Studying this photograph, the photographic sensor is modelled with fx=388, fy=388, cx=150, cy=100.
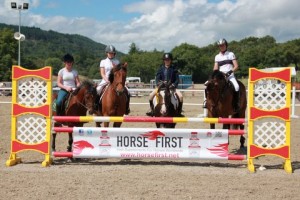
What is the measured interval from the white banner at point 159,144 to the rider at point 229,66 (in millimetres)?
2078

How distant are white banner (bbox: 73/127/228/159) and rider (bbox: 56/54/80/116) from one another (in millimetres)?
1599

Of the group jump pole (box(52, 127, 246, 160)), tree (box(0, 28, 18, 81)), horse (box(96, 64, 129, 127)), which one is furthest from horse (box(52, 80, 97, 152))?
tree (box(0, 28, 18, 81))

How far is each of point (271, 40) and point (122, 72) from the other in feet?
337

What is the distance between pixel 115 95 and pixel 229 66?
297cm

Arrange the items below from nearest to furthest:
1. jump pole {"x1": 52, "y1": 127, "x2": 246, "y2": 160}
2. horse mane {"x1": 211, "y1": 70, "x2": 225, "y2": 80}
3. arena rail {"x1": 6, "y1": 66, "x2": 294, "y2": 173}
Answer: arena rail {"x1": 6, "y1": 66, "x2": 294, "y2": 173} < jump pole {"x1": 52, "y1": 127, "x2": 246, "y2": 160} < horse mane {"x1": 211, "y1": 70, "x2": 225, "y2": 80}

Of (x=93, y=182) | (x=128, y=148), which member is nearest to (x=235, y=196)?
(x=93, y=182)

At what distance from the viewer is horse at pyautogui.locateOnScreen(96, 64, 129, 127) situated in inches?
335

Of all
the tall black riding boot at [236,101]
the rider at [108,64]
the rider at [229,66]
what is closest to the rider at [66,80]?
the rider at [108,64]

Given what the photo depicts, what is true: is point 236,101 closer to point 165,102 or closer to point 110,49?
point 165,102

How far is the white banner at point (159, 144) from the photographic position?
7.65 m

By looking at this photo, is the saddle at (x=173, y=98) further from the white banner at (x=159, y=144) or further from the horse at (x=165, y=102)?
the white banner at (x=159, y=144)

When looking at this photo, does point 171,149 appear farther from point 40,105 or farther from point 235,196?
point 40,105

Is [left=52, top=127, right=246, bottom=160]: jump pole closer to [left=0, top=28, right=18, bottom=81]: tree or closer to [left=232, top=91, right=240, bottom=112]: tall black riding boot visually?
[left=232, top=91, right=240, bottom=112]: tall black riding boot

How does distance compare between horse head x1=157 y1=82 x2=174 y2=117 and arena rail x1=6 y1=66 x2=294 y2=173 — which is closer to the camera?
arena rail x1=6 y1=66 x2=294 y2=173
